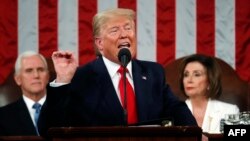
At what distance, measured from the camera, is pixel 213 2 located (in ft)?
20.6

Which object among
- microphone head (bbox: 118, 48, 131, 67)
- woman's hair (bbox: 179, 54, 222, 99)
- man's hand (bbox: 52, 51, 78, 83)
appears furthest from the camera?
woman's hair (bbox: 179, 54, 222, 99)

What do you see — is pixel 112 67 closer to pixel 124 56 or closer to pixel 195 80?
pixel 124 56

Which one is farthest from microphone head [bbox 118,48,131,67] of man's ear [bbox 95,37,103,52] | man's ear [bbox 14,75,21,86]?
man's ear [bbox 14,75,21,86]

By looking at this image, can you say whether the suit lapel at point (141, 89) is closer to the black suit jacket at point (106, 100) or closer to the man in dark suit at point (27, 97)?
the black suit jacket at point (106, 100)

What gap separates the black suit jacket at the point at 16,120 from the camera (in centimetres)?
538

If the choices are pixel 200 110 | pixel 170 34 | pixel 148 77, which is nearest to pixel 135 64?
pixel 148 77

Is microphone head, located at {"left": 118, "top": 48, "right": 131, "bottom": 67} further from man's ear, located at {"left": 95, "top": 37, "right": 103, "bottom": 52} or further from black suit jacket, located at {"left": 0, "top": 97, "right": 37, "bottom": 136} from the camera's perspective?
black suit jacket, located at {"left": 0, "top": 97, "right": 37, "bottom": 136}

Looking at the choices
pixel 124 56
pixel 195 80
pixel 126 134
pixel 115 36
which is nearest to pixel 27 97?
pixel 195 80

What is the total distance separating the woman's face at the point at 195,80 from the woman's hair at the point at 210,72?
25 mm

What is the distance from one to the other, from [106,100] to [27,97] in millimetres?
1689

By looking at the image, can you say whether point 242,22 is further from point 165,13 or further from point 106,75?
point 106,75

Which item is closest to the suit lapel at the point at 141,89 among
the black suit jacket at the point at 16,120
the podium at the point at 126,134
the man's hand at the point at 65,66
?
the man's hand at the point at 65,66

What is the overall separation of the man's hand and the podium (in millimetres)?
654

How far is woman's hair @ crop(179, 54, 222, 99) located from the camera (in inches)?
225
